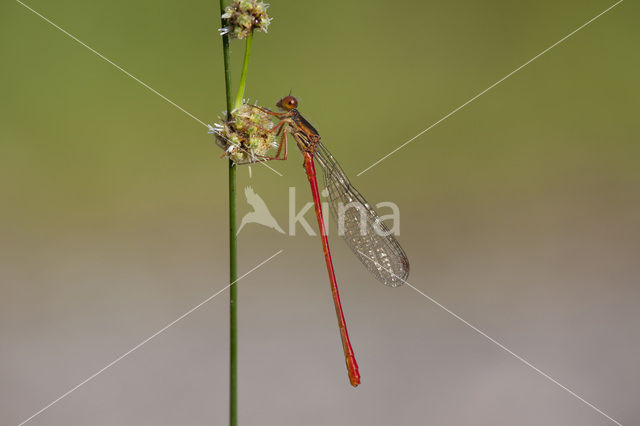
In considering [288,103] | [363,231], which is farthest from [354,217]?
[288,103]

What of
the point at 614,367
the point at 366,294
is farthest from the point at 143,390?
the point at 614,367

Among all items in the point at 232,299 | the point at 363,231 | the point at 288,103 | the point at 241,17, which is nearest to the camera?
the point at 232,299

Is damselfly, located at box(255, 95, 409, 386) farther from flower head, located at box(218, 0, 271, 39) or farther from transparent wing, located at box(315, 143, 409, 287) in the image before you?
flower head, located at box(218, 0, 271, 39)

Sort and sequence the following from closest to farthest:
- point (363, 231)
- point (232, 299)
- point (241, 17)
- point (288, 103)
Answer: point (232, 299) < point (241, 17) < point (288, 103) < point (363, 231)

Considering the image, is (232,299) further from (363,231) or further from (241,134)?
(363,231)

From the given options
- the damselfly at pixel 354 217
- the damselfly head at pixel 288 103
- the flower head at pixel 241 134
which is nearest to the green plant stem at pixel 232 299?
the flower head at pixel 241 134

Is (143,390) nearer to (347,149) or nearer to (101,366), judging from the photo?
(101,366)
